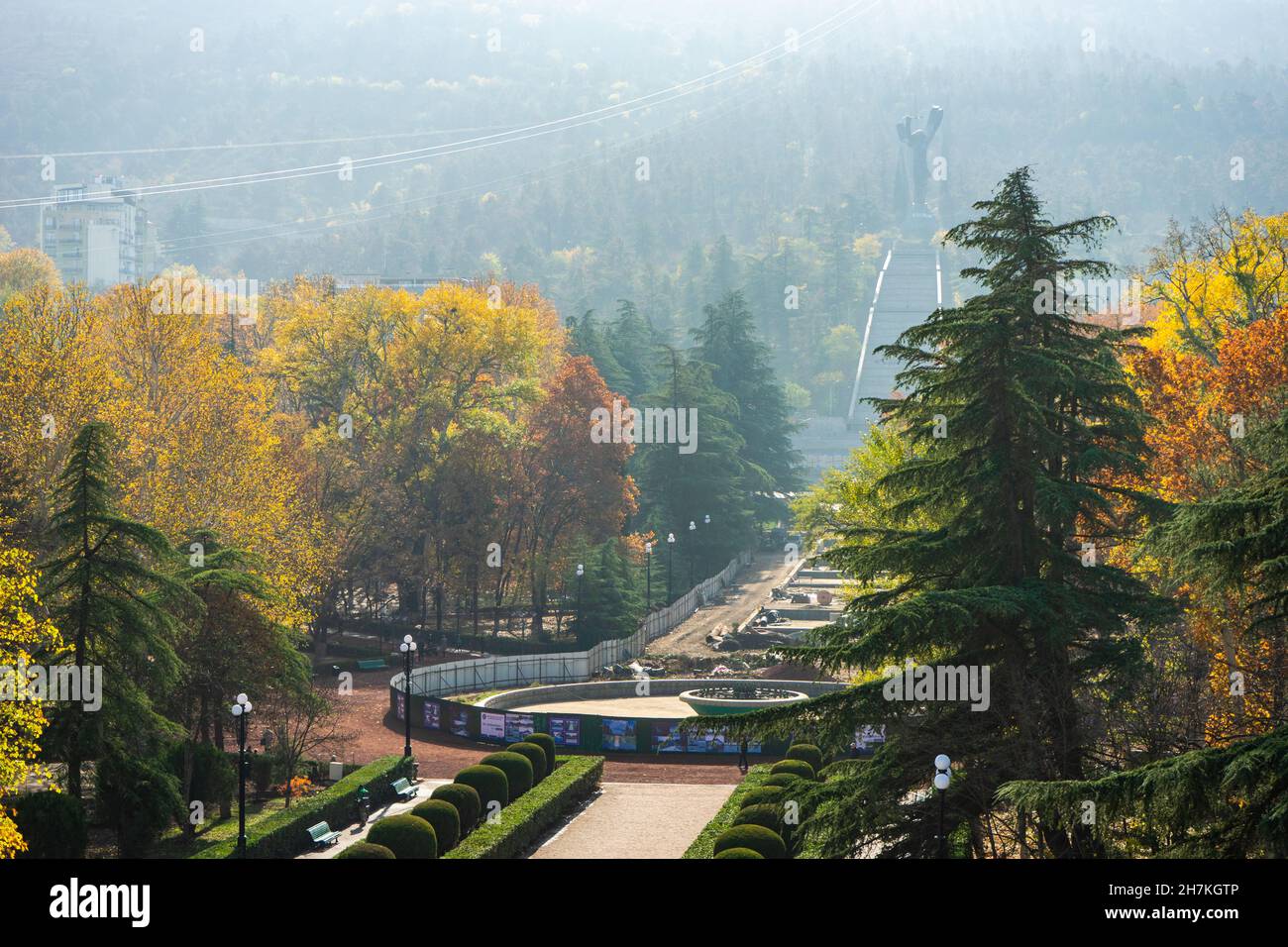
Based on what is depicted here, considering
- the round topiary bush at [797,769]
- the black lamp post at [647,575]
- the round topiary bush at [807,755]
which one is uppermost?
the black lamp post at [647,575]

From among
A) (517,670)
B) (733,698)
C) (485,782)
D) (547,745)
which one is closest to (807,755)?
(547,745)

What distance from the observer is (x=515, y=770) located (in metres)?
33.9

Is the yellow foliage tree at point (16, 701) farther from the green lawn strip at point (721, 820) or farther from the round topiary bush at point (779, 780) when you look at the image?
the round topiary bush at point (779, 780)

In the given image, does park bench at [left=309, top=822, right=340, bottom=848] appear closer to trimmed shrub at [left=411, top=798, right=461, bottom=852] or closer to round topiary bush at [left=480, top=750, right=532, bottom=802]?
trimmed shrub at [left=411, top=798, right=461, bottom=852]

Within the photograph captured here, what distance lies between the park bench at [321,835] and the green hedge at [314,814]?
0.88 ft

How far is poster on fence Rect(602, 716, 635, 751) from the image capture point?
4081 cm

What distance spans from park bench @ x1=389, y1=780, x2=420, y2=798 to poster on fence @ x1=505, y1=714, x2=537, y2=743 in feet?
20.1

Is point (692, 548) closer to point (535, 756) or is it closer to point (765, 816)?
point (535, 756)

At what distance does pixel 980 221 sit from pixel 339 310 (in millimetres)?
49736

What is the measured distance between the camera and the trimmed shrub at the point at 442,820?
28562 mm

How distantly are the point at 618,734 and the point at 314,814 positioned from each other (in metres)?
12.0

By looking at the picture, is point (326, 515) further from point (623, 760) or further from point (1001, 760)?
point (1001, 760)

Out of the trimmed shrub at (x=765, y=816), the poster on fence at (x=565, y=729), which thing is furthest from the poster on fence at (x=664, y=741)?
the trimmed shrub at (x=765, y=816)
